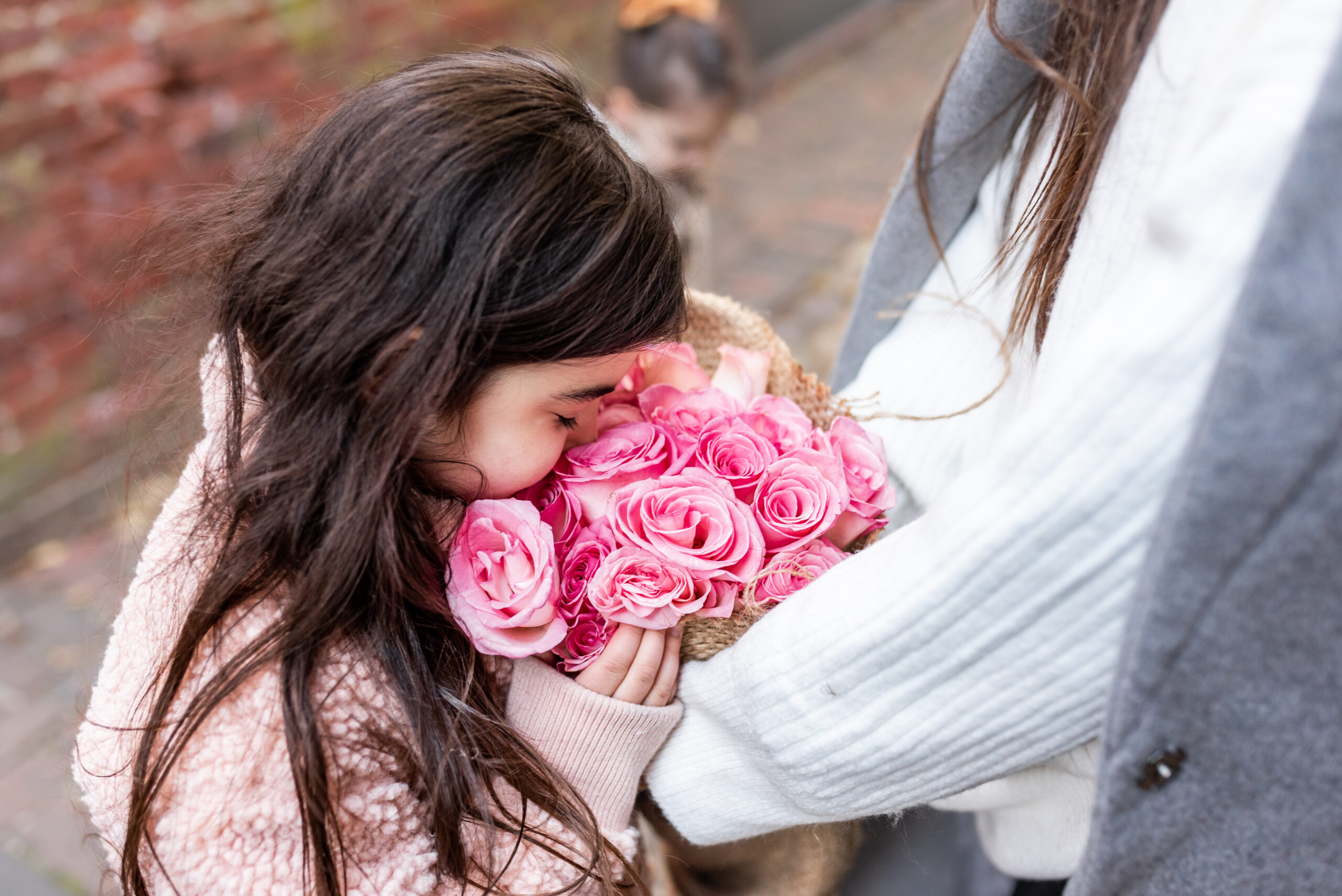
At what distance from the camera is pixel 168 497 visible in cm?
120

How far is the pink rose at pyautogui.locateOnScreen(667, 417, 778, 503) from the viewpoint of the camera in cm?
104

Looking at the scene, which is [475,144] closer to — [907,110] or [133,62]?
[133,62]

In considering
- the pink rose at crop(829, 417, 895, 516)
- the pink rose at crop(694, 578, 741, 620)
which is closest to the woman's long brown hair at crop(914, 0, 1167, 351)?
the pink rose at crop(829, 417, 895, 516)

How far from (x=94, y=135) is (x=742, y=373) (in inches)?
116

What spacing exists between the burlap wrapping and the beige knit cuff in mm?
191

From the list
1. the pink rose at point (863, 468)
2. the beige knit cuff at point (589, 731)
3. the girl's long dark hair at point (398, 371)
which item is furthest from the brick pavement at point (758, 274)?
the pink rose at point (863, 468)

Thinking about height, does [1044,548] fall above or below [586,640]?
above

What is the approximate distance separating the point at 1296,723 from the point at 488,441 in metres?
0.76

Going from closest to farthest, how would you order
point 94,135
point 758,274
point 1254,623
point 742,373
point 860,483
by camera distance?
point 1254,623, point 860,483, point 742,373, point 94,135, point 758,274

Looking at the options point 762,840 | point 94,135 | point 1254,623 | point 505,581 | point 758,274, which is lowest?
point 758,274

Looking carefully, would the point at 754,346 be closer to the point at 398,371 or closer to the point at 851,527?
the point at 851,527

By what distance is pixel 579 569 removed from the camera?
3.33 ft

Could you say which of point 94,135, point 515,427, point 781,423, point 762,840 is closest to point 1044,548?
point 781,423

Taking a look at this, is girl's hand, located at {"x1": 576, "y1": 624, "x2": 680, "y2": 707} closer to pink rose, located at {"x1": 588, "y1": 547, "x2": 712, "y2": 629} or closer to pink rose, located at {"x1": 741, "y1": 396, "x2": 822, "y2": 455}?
pink rose, located at {"x1": 588, "y1": 547, "x2": 712, "y2": 629}
